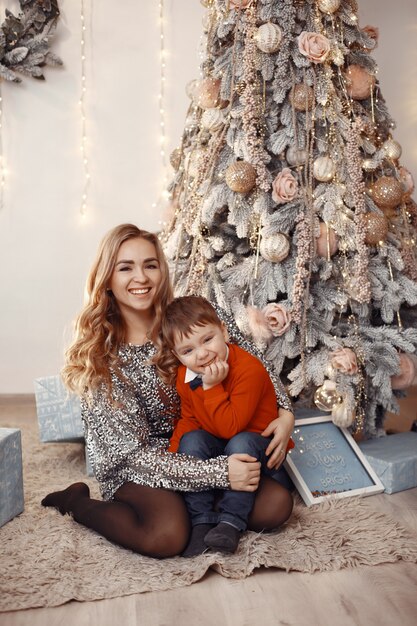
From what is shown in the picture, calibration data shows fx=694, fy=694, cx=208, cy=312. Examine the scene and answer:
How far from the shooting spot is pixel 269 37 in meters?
2.39

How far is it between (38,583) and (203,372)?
0.67 metres

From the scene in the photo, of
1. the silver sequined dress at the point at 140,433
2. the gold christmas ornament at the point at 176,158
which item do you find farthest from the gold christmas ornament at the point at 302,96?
the silver sequined dress at the point at 140,433

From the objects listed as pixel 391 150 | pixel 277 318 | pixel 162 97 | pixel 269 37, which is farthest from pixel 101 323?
pixel 162 97

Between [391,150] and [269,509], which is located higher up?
[391,150]

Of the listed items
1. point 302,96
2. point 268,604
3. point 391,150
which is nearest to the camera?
point 268,604

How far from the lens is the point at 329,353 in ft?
7.91

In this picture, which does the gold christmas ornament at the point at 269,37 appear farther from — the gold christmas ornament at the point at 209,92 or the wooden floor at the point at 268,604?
the wooden floor at the point at 268,604

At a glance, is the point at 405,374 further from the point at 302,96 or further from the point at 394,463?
the point at 302,96

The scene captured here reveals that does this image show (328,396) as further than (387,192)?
No


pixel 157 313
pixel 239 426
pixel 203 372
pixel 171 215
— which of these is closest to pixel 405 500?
pixel 239 426

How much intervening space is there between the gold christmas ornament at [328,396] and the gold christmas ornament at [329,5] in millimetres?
1298

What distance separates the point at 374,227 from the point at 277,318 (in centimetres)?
47

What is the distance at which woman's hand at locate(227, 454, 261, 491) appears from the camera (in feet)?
6.05

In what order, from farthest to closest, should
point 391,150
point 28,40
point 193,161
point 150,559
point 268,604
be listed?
point 28,40
point 193,161
point 391,150
point 150,559
point 268,604
